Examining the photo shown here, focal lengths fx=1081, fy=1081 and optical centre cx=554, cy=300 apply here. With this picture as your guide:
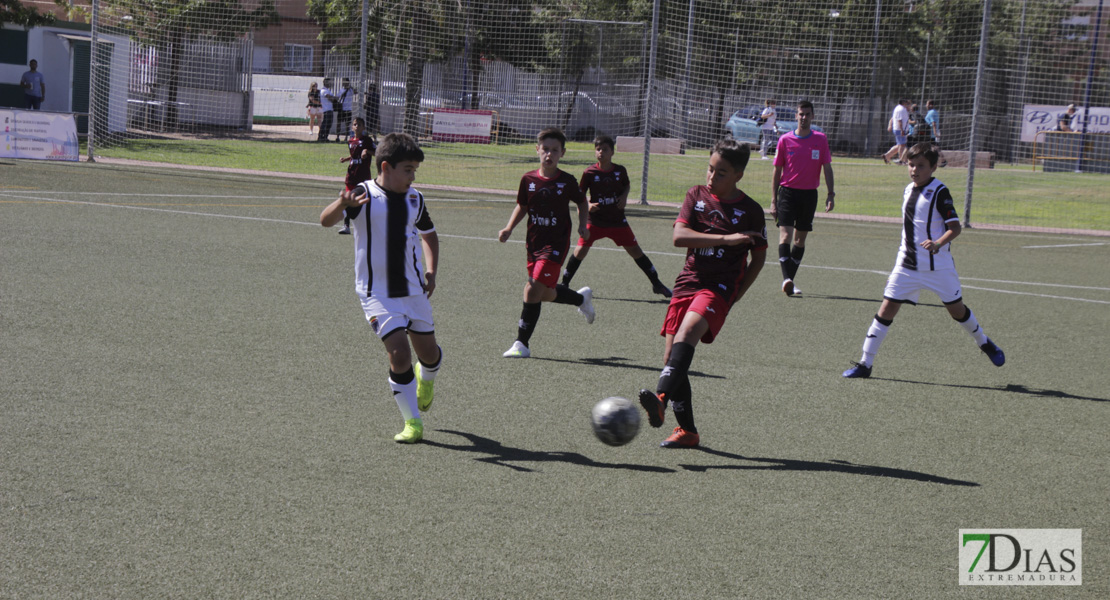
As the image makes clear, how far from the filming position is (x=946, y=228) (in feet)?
27.6

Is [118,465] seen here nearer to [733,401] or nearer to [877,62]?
[733,401]

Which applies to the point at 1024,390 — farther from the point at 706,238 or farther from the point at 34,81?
the point at 34,81

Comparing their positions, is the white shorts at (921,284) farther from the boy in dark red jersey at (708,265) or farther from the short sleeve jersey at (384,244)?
the short sleeve jersey at (384,244)

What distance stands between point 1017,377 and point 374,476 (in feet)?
18.0

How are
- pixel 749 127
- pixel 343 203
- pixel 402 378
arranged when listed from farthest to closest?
pixel 749 127 < pixel 402 378 < pixel 343 203

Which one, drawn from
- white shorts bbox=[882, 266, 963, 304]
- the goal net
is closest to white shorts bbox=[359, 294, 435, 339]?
white shorts bbox=[882, 266, 963, 304]

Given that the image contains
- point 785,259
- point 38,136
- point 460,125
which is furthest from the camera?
point 460,125

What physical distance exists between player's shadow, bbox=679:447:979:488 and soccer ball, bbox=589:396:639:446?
0.39 meters

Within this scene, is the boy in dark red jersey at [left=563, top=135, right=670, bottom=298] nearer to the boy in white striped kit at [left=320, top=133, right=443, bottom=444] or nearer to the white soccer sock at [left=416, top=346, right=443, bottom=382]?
the white soccer sock at [left=416, top=346, right=443, bottom=382]

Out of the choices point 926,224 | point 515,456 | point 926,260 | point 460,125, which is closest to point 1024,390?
point 926,260

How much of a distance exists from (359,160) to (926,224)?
996 centimetres

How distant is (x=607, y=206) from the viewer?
1141 cm

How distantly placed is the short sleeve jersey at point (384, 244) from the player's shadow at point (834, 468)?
1.89 m

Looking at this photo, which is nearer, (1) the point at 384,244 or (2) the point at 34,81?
(1) the point at 384,244
